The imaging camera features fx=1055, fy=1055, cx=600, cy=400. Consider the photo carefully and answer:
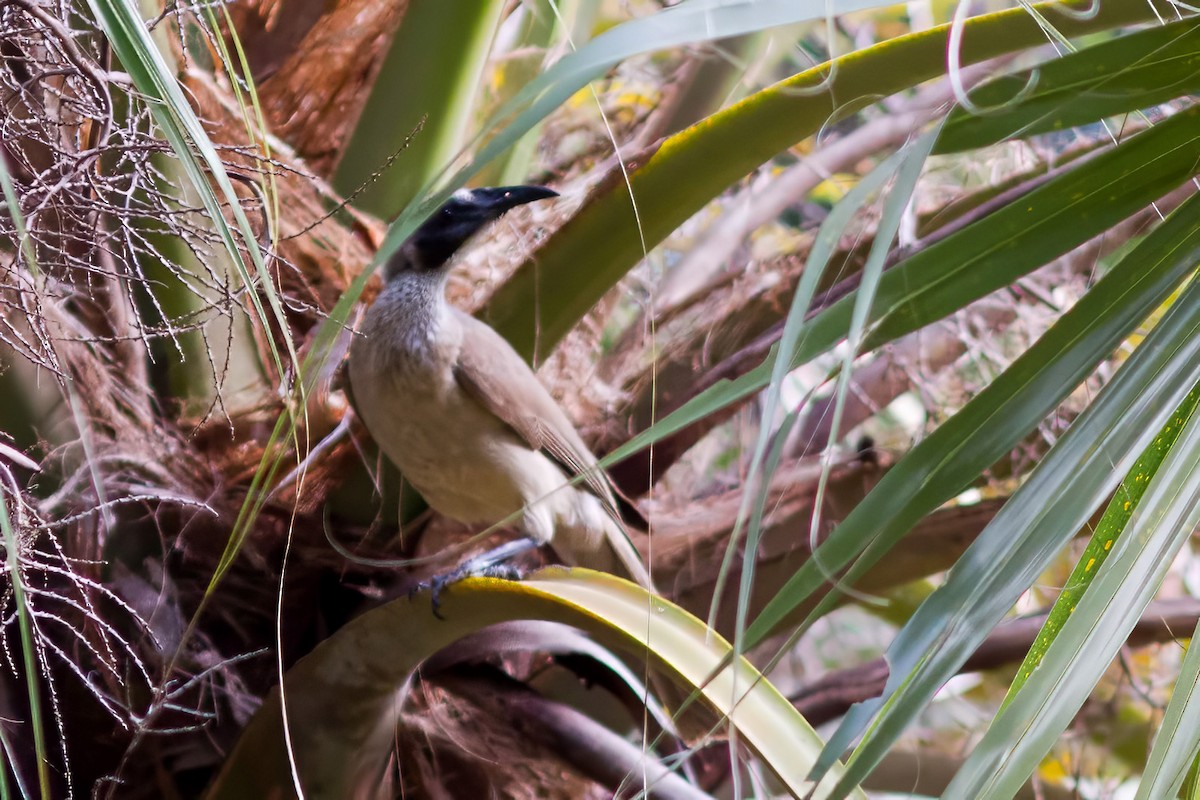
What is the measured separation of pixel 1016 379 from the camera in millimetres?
570

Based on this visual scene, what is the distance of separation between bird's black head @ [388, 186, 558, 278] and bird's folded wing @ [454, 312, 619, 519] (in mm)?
173

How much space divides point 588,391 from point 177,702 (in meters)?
0.90

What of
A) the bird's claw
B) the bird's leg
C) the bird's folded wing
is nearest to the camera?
the bird's claw

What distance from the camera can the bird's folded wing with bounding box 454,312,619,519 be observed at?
171 centimetres

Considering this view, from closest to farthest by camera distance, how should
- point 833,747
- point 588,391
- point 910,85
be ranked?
point 833,747
point 910,85
point 588,391

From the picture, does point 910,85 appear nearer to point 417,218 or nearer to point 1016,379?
point 1016,379

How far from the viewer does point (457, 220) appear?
188cm

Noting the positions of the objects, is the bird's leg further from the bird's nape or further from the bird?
the bird's nape

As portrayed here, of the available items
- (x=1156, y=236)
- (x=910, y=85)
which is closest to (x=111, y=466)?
(x=910, y=85)

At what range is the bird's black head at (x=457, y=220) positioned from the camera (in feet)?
5.65

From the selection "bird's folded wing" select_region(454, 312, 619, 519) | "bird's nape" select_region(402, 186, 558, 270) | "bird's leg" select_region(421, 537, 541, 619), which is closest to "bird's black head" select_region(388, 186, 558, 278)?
"bird's nape" select_region(402, 186, 558, 270)

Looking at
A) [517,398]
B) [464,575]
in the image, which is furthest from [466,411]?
[464,575]

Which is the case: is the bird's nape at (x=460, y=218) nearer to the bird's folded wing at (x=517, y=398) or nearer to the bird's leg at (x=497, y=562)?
the bird's folded wing at (x=517, y=398)

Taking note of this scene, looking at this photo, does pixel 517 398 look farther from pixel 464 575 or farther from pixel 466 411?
pixel 464 575
